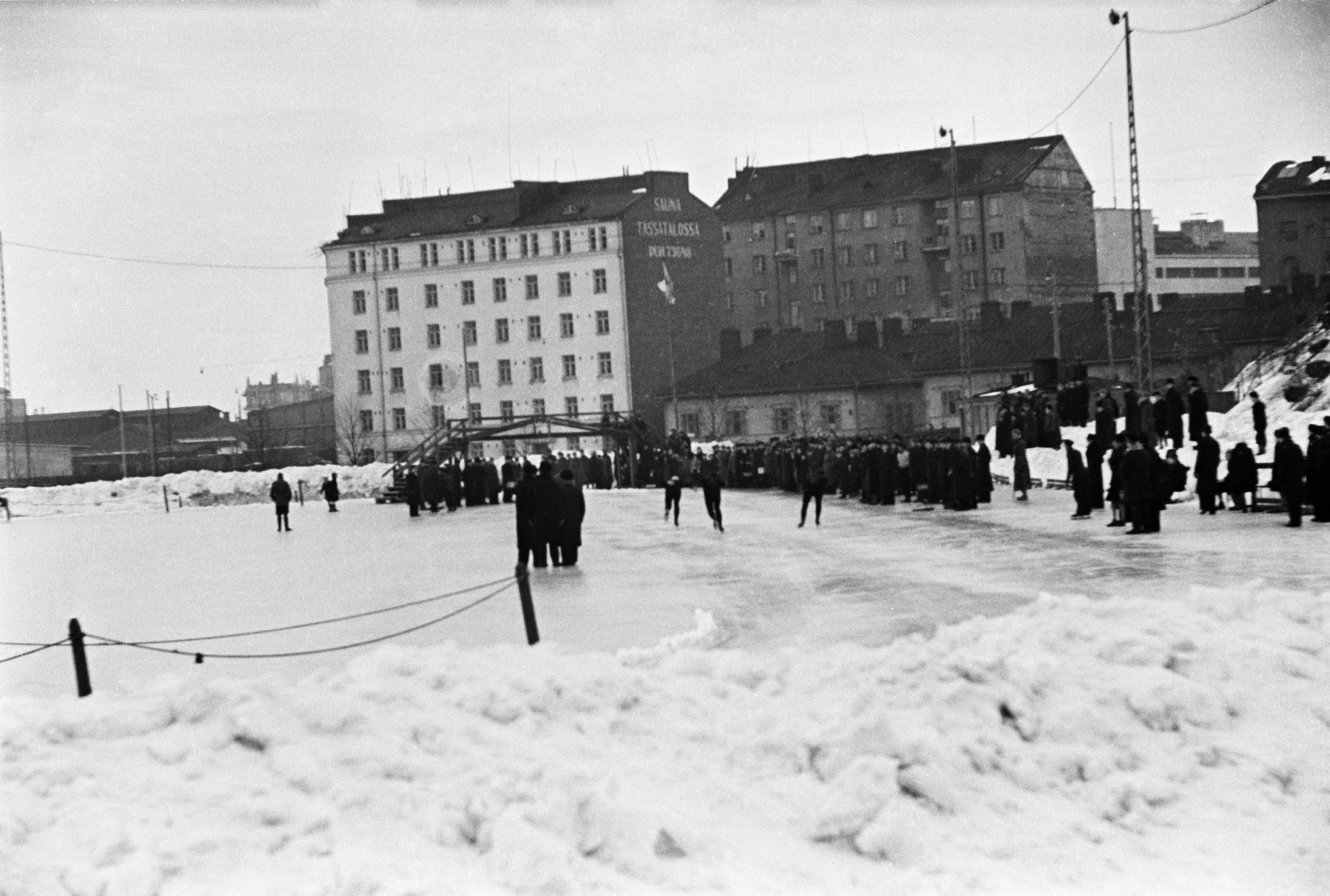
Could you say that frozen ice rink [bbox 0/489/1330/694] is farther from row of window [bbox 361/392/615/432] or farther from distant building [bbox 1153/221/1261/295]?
distant building [bbox 1153/221/1261/295]

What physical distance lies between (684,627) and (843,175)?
9210cm

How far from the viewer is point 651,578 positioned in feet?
80.3

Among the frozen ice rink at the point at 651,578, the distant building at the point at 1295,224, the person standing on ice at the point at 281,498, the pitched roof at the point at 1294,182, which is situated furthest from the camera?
the distant building at the point at 1295,224

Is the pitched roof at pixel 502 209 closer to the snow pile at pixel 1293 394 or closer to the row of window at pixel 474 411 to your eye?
the row of window at pixel 474 411

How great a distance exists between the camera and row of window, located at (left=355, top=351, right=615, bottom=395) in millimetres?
99438

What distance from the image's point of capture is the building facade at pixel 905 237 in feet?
328

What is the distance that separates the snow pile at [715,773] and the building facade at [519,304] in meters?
84.1

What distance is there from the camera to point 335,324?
103 metres

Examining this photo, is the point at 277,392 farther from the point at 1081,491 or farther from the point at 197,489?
the point at 1081,491

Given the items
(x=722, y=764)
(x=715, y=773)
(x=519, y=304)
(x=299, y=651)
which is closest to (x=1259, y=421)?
(x=299, y=651)

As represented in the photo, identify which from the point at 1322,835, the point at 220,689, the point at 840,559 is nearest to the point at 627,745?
the point at 220,689

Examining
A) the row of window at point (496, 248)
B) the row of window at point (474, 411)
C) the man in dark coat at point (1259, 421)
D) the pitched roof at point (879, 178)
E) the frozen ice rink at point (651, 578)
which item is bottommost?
the frozen ice rink at point (651, 578)

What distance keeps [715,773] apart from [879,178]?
97.9 m

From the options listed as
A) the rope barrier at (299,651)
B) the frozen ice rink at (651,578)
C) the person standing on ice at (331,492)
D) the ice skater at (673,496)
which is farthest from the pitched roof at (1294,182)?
the rope barrier at (299,651)
